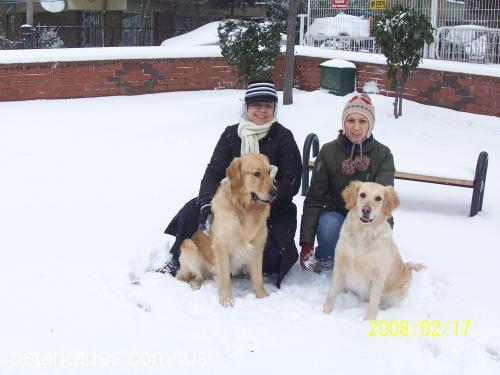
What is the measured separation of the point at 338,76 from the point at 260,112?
7.78 meters

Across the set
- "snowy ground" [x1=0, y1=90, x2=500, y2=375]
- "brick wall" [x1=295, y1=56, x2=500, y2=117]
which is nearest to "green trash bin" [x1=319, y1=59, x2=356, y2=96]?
"brick wall" [x1=295, y1=56, x2=500, y2=117]

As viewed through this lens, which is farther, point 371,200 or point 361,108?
point 361,108

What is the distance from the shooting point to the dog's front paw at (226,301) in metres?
3.92

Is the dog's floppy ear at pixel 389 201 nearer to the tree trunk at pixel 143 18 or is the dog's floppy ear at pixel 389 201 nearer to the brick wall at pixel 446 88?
the brick wall at pixel 446 88

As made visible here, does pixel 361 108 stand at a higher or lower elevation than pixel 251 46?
lower

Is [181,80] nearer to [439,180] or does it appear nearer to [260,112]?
[439,180]

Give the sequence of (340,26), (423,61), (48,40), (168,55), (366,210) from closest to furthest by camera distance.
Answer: (366,210) → (423,61) → (168,55) → (340,26) → (48,40)

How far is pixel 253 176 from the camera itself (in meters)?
3.72

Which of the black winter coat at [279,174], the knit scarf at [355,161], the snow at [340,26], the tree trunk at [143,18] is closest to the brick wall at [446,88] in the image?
the snow at [340,26]

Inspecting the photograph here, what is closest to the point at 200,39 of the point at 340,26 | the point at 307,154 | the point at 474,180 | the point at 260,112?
the point at 340,26

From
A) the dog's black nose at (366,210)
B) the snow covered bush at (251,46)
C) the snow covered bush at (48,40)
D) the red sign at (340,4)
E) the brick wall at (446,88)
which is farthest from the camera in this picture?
the snow covered bush at (48,40)

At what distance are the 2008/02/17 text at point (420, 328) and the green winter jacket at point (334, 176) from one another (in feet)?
2.81

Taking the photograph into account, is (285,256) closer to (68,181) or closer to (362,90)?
(68,181)

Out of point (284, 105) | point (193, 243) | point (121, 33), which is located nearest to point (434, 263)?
point (193, 243)
